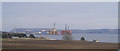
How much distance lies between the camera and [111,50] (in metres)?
6.80

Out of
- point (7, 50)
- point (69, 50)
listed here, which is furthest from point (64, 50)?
point (7, 50)

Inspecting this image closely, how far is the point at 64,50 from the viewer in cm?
666

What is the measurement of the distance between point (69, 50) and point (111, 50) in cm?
127

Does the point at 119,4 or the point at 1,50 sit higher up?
the point at 119,4

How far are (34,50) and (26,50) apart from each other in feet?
0.74

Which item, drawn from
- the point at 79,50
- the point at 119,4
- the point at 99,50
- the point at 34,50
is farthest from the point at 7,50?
the point at 119,4

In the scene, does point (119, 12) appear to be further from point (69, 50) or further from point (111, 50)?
point (69, 50)

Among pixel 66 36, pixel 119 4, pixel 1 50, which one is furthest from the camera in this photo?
pixel 66 36

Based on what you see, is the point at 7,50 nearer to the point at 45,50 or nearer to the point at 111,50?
the point at 45,50

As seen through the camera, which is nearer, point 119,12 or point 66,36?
point 119,12

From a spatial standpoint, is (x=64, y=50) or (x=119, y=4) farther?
(x=119, y=4)

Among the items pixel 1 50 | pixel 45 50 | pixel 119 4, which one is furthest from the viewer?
pixel 119 4

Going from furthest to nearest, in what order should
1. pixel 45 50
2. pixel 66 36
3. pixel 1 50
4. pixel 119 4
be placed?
1. pixel 66 36
2. pixel 119 4
3. pixel 45 50
4. pixel 1 50

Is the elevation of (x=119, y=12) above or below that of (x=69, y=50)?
above
